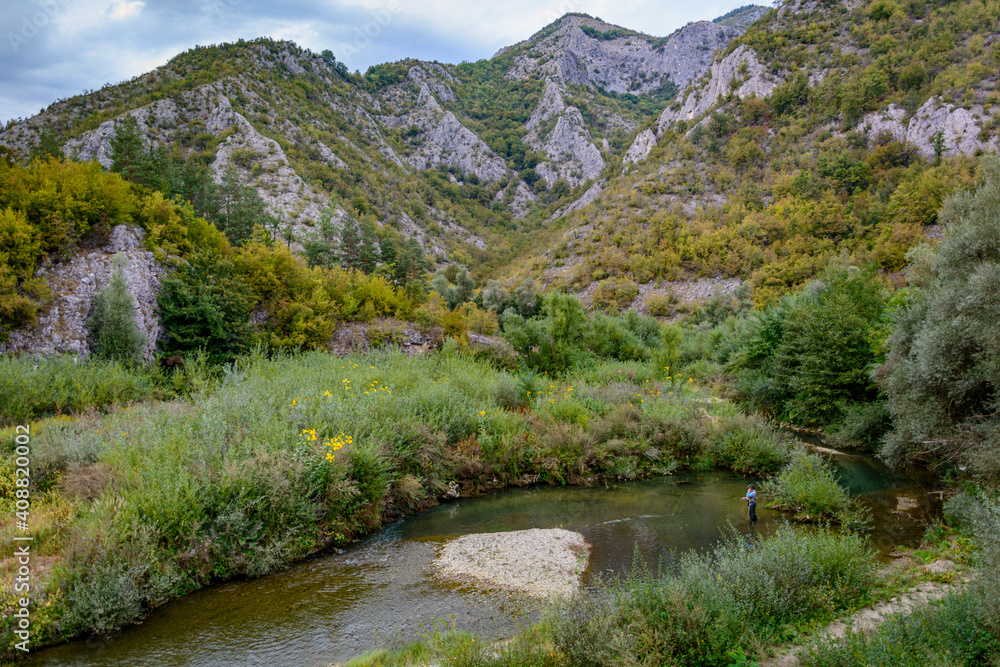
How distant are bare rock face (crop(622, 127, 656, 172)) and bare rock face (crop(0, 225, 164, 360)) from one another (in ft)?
219

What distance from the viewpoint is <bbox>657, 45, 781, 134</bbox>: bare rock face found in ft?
187

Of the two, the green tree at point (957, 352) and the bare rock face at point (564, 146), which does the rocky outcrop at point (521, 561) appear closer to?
the green tree at point (957, 352)

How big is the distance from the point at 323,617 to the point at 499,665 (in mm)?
3081

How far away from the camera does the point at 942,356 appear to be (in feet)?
34.1

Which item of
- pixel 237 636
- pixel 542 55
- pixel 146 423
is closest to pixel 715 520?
pixel 237 636

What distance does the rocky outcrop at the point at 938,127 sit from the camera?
35688 millimetres

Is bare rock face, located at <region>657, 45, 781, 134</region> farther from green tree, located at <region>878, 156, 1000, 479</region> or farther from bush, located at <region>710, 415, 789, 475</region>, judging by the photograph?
bush, located at <region>710, 415, 789, 475</region>

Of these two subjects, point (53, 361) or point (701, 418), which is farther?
point (701, 418)

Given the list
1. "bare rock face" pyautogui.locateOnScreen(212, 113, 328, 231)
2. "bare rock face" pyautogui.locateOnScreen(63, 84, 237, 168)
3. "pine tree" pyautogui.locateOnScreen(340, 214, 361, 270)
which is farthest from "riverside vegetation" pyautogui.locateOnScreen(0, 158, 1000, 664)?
"bare rock face" pyautogui.locateOnScreen(63, 84, 237, 168)

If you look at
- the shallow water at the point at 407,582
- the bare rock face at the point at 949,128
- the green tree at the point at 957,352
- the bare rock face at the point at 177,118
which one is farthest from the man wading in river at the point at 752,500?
the bare rock face at the point at 177,118

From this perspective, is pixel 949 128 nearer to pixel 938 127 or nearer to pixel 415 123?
pixel 938 127

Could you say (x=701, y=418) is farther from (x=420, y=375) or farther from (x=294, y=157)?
(x=294, y=157)

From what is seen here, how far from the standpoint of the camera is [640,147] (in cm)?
7181

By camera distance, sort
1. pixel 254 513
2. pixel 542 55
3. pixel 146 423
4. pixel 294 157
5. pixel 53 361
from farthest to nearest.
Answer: pixel 542 55 → pixel 294 157 → pixel 53 361 → pixel 146 423 → pixel 254 513
